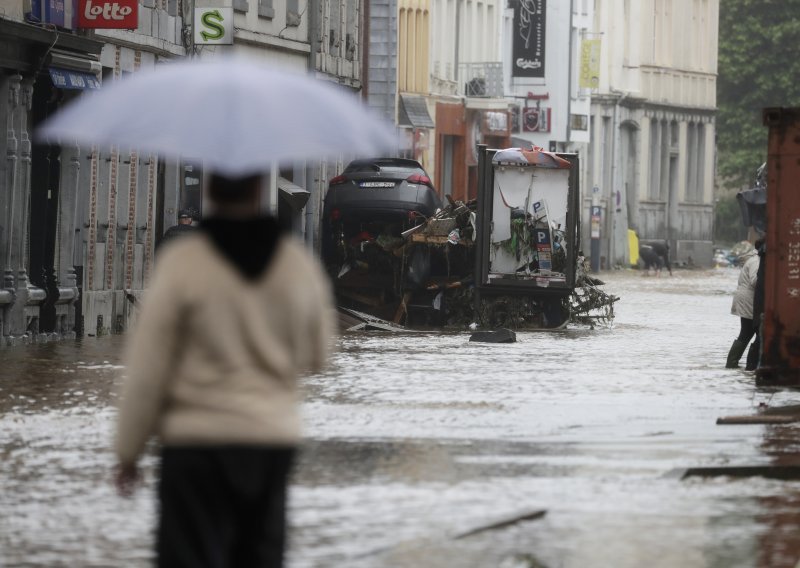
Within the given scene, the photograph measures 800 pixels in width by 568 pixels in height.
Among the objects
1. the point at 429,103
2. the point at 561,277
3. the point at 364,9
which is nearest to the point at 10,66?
the point at 561,277

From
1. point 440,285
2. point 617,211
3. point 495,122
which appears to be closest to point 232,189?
point 440,285

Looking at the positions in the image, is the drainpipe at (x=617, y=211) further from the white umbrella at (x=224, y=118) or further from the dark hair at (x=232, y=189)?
the dark hair at (x=232, y=189)

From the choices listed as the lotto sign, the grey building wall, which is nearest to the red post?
the lotto sign

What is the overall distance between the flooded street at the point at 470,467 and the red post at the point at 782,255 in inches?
11.8

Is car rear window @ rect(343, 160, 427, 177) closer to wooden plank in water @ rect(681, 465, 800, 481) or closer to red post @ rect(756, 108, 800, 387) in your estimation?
red post @ rect(756, 108, 800, 387)

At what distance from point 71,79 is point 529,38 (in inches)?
1792

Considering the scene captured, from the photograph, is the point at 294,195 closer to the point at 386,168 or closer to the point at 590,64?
the point at 386,168

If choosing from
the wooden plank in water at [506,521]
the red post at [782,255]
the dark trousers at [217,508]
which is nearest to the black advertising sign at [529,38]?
the red post at [782,255]

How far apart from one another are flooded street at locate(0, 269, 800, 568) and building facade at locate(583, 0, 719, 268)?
Answer: 57786mm

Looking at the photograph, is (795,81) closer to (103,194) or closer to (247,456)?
(103,194)

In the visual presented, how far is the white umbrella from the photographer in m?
6.55

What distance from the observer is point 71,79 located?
29.3 meters

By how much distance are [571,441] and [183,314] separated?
917cm

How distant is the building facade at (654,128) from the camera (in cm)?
8462
